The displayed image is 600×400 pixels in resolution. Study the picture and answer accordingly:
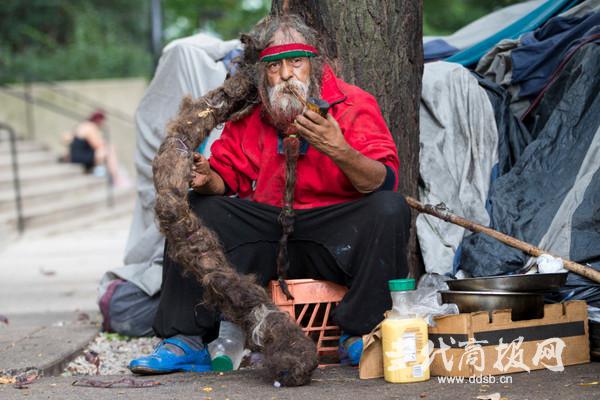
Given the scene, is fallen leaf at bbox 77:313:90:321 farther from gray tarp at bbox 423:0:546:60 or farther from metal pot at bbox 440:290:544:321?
metal pot at bbox 440:290:544:321

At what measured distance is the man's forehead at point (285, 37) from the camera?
3996mm

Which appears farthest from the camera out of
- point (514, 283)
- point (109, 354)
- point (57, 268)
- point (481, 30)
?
point (57, 268)

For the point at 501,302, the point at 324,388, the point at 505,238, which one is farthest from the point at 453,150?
the point at 324,388

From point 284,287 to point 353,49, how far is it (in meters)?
1.34

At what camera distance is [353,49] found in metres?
4.58

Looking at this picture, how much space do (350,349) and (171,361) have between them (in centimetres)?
75

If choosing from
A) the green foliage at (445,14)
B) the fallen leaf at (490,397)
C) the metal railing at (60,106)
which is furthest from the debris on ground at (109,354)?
the green foliage at (445,14)

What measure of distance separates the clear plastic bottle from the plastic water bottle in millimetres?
836

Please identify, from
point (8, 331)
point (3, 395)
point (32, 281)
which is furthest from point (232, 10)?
point (3, 395)

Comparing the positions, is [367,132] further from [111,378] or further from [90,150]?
[90,150]

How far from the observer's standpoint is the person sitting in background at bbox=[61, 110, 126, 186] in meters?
15.4

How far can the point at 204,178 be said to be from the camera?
3.97 metres

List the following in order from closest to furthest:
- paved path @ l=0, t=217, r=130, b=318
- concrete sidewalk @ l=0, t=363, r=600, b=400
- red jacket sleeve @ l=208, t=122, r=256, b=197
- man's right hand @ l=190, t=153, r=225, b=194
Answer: concrete sidewalk @ l=0, t=363, r=600, b=400 < man's right hand @ l=190, t=153, r=225, b=194 < red jacket sleeve @ l=208, t=122, r=256, b=197 < paved path @ l=0, t=217, r=130, b=318

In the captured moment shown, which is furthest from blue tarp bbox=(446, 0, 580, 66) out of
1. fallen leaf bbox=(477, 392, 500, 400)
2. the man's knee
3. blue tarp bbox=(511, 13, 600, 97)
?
fallen leaf bbox=(477, 392, 500, 400)
